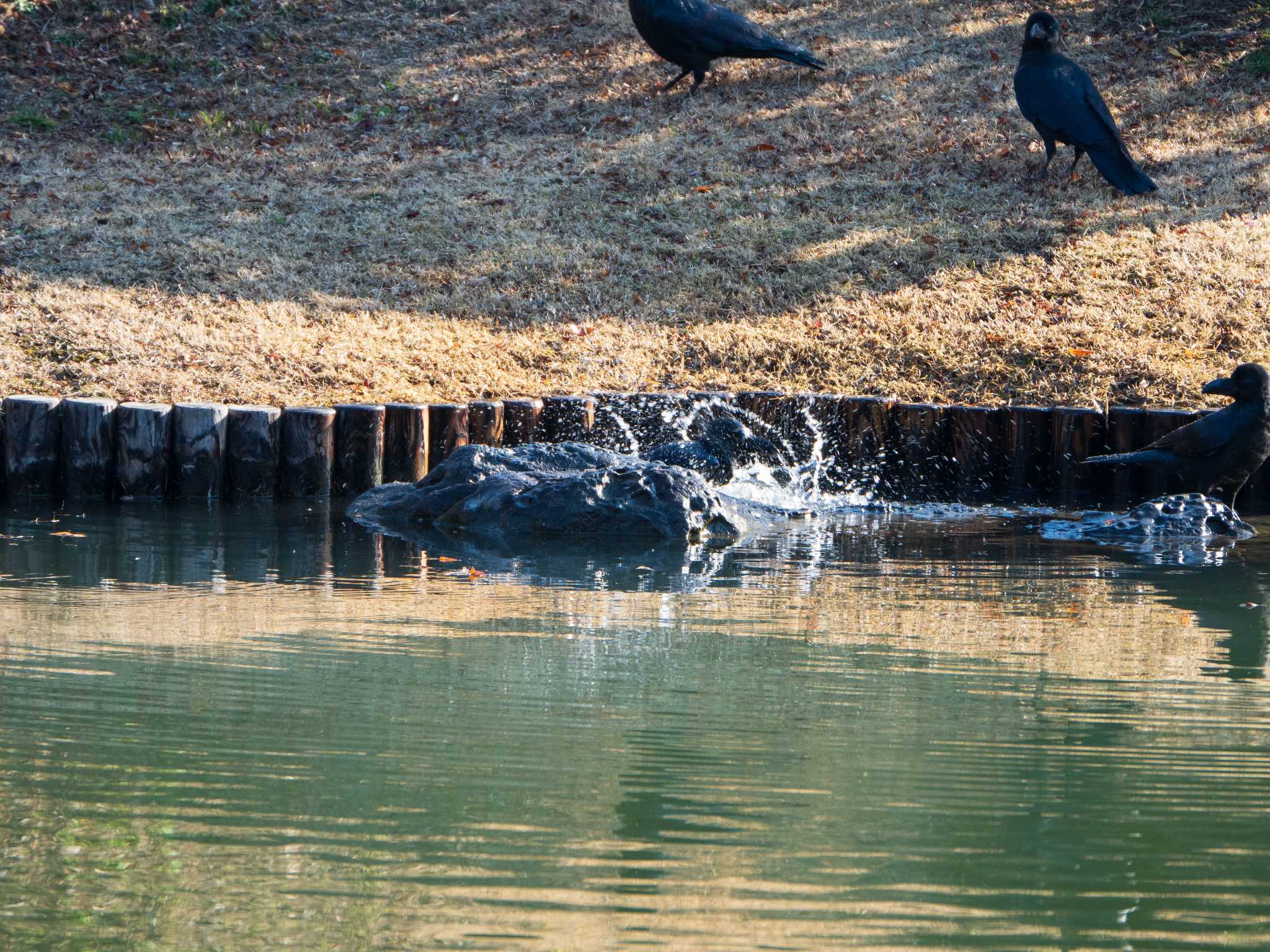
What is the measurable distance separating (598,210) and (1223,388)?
5965mm

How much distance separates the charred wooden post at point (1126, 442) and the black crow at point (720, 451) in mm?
1978

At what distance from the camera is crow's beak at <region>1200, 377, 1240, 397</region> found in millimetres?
7433

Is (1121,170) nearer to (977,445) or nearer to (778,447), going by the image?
(977,445)

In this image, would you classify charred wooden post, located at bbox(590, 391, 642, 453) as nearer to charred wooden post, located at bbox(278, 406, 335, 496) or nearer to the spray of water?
the spray of water

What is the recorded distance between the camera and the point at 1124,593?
5.47 metres

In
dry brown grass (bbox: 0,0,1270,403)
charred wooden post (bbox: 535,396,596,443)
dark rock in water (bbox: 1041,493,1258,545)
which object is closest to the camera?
dark rock in water (bbox: 1041,493,1258,545)

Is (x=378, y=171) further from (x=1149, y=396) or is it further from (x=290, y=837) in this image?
(x=290, y=837)

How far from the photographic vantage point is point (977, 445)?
836 cm

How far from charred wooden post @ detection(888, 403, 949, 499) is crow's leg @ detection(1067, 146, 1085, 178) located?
476 centimetres

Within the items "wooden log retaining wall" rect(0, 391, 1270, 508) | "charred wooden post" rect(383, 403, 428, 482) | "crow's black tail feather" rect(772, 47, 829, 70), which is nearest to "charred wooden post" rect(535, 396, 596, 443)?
"wooden log retaining wall" rect(0, 391, 1270, 508)

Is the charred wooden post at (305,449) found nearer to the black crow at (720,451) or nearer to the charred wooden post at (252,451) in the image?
the charred wooden post at (252,451)

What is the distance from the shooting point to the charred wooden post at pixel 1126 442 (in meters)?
8.26

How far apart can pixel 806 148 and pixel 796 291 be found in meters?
3.40

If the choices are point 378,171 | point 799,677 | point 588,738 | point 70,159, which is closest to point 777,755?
point 588,738
